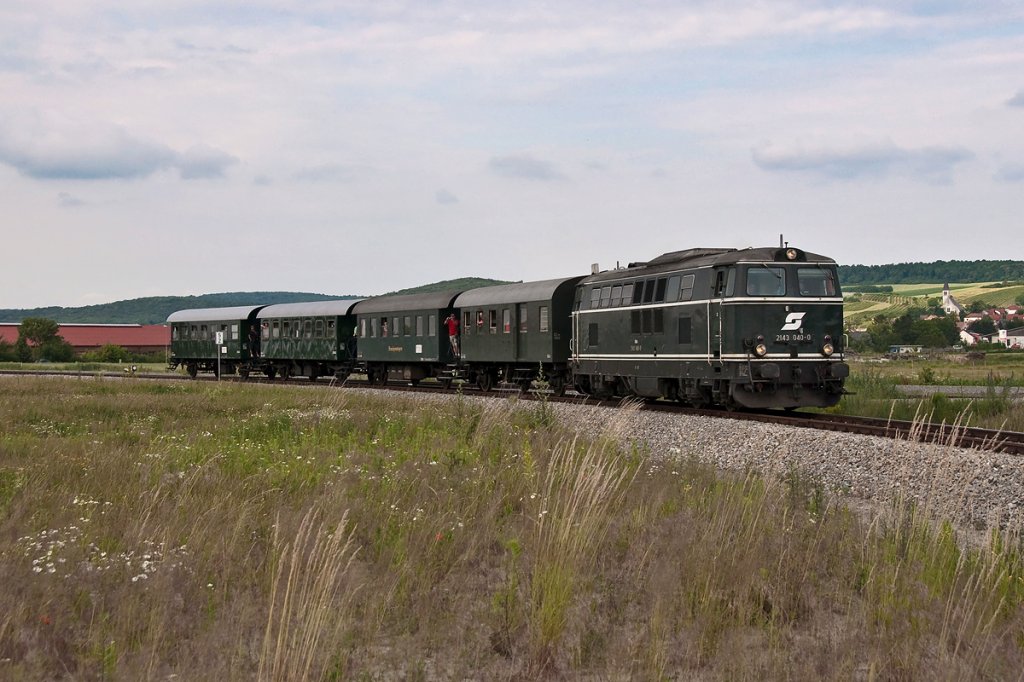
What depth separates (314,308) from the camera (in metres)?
45.5

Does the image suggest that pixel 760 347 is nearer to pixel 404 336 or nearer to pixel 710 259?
pixel 710 259

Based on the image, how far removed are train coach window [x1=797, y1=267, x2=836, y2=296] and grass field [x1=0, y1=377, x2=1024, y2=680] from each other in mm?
9449

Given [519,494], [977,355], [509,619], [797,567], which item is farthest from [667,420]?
[977,355]

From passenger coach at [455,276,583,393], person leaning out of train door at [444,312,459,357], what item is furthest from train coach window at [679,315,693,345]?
person leaning out of train door at [444,312,459,357]

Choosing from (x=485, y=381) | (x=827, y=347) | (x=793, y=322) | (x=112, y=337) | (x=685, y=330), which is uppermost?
(x=112, y=337)

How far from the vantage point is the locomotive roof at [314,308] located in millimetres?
44188

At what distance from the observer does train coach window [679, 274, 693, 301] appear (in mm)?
22594

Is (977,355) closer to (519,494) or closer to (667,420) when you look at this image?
(667,420)

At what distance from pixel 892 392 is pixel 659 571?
24.3 metres

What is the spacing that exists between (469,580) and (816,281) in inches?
609

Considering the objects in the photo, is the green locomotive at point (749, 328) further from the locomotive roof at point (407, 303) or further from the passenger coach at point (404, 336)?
the locomotive roof at point (407, 303)

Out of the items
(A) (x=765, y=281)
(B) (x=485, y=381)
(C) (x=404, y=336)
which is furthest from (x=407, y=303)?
(A) (x=765, y=281)

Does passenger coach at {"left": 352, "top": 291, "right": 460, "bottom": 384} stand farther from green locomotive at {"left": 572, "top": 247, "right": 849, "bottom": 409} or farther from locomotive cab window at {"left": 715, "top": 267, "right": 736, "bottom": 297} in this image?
locomotive cab window at {"left": 715, "top": 267, "right": 736, "bottom": 297}

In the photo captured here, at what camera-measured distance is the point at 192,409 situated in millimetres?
24328
